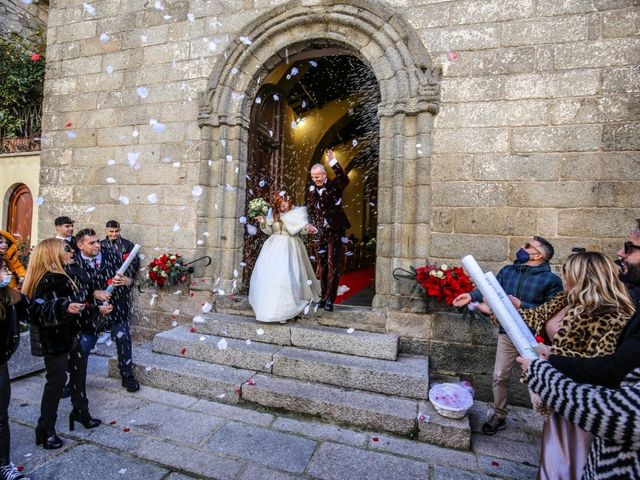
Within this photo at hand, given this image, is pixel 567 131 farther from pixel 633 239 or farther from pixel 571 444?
pixel 571 444

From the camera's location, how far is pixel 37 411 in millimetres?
3285

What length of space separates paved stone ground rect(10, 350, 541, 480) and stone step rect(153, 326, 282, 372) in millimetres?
541

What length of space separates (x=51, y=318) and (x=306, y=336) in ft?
7.82

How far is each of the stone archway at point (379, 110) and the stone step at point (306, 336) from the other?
1.80ft

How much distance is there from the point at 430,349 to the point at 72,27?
7.44 metres

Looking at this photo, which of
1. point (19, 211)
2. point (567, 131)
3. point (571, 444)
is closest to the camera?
point (571, 444)

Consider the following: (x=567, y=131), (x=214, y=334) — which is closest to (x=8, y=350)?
(x=214, y=334)

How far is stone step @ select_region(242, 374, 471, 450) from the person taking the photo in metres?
2.91

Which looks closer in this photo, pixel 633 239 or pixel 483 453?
pixel 633 239

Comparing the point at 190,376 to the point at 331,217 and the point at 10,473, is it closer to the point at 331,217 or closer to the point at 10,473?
the point at 10,473

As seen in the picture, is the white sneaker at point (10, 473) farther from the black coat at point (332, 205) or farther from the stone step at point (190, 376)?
the black coat at point (332, 205)

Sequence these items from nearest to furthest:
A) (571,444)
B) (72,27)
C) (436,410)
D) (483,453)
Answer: (571,444) → (483,453) → (436,410) → (72,27)

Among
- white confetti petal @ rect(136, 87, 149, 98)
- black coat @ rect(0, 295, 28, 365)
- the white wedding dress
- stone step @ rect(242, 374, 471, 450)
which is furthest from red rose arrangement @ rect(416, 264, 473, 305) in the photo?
white confetti petal @ rect(136, 87, 149, 98)

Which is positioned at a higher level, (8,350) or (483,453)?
(8,350)
